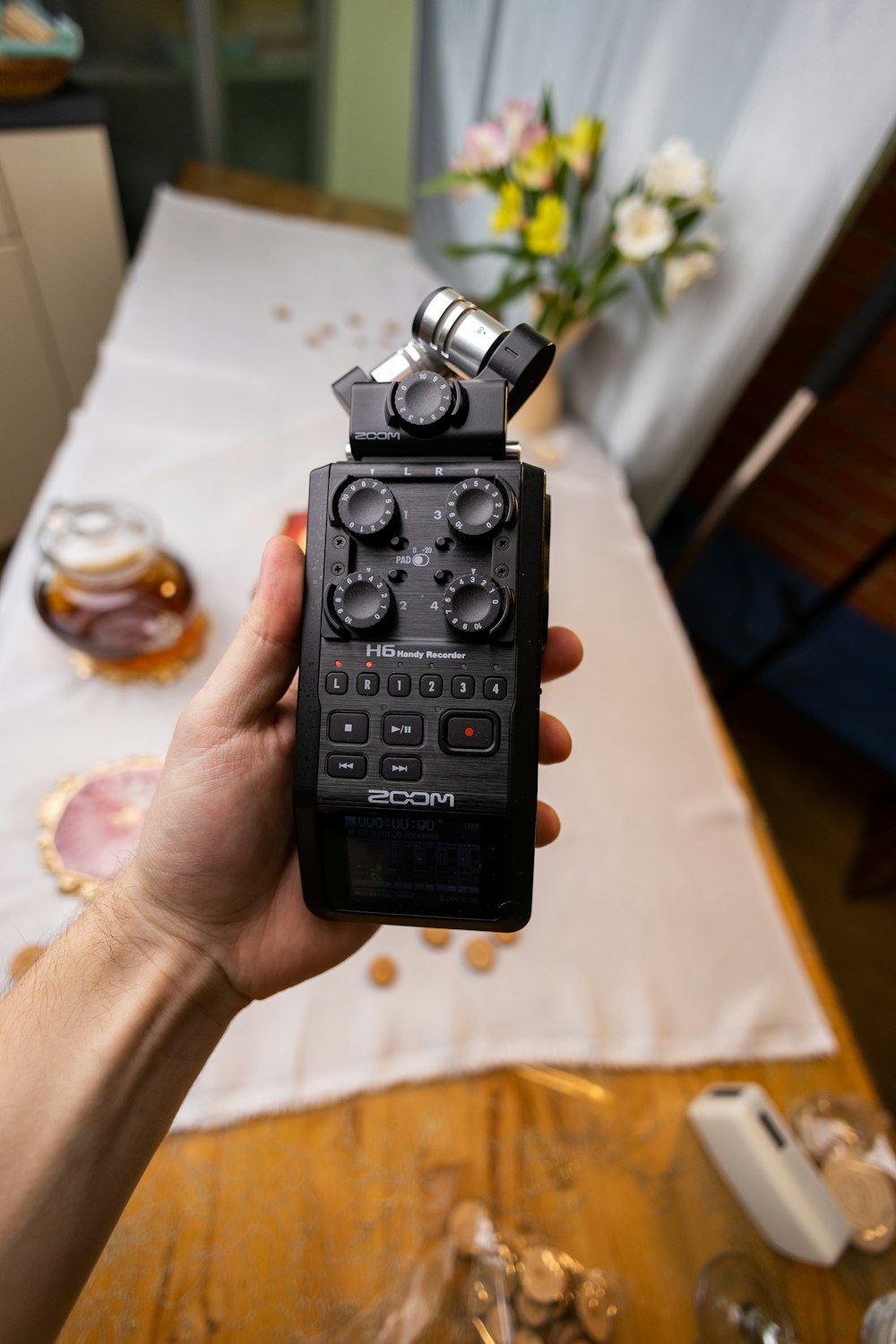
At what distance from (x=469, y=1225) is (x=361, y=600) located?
22.2 inches

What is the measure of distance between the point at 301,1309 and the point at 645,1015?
0.41 metres

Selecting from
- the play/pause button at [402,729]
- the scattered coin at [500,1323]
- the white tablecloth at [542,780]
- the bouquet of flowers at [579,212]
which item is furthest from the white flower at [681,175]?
the scattered coin at [500,1323]

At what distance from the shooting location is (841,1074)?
77 cm

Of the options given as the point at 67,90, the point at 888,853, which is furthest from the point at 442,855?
the point at 888,853

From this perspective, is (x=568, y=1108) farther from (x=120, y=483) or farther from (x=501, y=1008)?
(x=120, y=483)

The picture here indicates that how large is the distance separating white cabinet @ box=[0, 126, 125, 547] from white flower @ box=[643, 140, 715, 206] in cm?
86

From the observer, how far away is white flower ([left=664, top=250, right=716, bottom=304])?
40.5 inches

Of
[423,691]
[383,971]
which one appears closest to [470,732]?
[423,691]

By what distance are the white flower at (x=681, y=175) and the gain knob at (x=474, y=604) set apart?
83 centimetres

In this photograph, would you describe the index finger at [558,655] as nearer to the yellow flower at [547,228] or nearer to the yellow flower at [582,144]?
the yellow flower at [547,228]

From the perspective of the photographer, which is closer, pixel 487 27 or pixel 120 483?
pixel 120 483

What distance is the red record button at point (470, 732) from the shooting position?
19.3 inches

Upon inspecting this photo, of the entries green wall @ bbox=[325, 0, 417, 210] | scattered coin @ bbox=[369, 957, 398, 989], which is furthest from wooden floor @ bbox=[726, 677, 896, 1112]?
green wall @ bbox=[325, 0, 417, 210]

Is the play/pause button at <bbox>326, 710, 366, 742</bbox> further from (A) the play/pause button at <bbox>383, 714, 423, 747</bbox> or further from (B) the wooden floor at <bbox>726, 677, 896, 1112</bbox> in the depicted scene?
(B) the wooden floor at <bbox>726, 677, 896, 1112</bbox>
